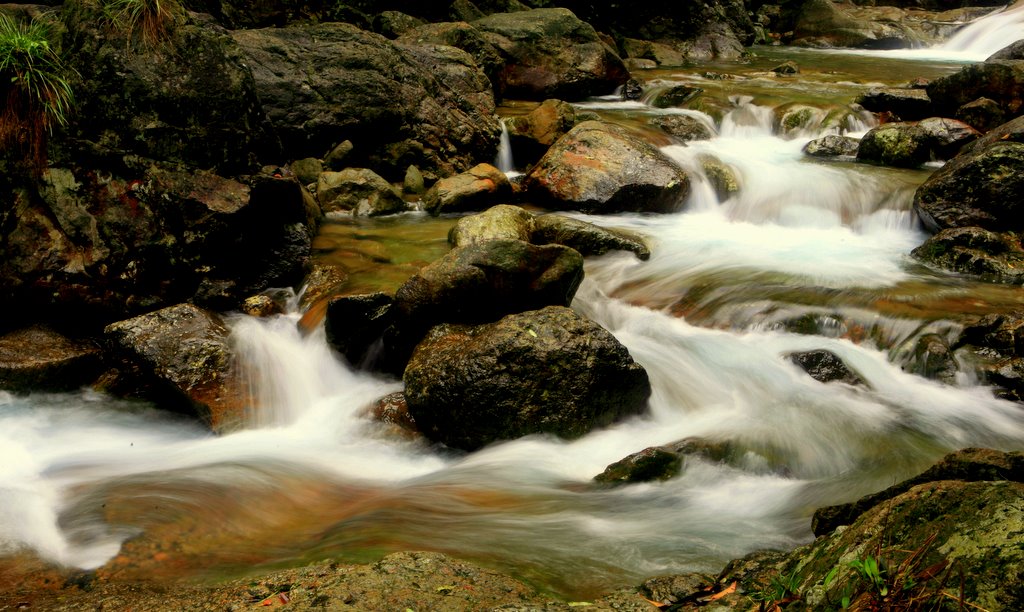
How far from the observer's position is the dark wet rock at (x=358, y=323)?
21.1 feet

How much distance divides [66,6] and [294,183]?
262 cm

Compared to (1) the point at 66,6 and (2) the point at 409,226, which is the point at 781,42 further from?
(1) the point at 66,6

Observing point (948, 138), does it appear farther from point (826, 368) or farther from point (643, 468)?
point (643, 468)

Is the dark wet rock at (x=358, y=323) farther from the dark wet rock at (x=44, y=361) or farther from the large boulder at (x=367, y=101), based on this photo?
the large boulder at (x=367, y=101)

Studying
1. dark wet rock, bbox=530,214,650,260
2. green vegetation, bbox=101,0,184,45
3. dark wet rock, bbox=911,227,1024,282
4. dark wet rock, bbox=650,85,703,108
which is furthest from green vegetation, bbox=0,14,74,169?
dark wet rock, bbox=650,85,703,108

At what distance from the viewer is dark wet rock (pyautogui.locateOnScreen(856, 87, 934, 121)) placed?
12.7 m

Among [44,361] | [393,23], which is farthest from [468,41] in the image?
[44,361]

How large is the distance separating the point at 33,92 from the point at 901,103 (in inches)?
531

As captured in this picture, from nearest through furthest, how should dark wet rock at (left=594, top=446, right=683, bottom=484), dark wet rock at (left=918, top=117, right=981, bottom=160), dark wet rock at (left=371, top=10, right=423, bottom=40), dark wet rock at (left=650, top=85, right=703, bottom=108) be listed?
dark wet rock at (left=594, top=446, right=683, bottom=484) → dark wet rock at (left=918, top=117, right=981, bottom=160) → dark wet rock at (left=650, top=85, right=703, bottom=108) → dark wet rock at (left=371, top=10, right=423, bottom=40)

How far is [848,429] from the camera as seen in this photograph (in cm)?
554

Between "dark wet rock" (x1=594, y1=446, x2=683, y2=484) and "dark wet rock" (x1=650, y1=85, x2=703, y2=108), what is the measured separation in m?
11.4

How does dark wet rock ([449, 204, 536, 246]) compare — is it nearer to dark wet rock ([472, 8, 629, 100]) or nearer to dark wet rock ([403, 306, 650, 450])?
dark wet rock ([403, 306, 650, 450])

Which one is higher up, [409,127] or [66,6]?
[66,6]

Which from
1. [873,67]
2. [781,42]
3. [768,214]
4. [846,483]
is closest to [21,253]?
[846,483]
